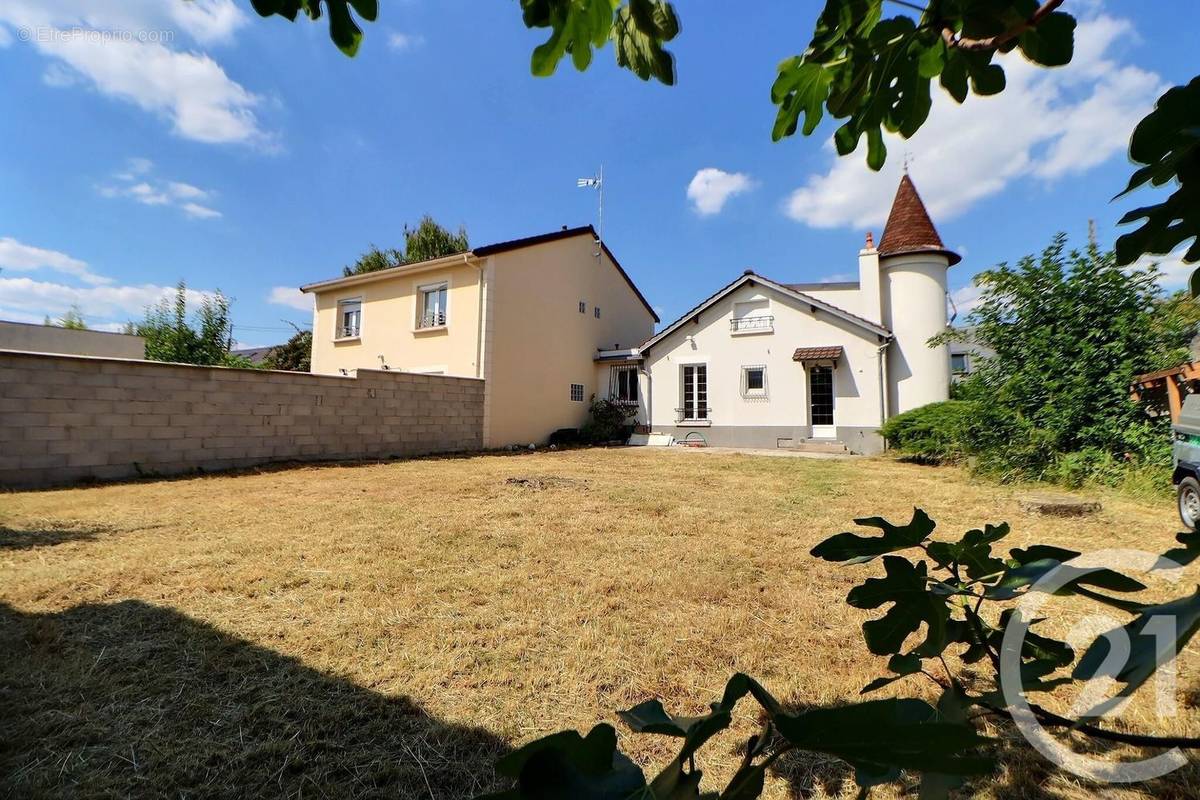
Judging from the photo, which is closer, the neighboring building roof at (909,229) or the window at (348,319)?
the neighboring building roof at (909,229)

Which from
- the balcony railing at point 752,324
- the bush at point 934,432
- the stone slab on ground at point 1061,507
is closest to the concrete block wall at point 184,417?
the balcony railing at point 752,324

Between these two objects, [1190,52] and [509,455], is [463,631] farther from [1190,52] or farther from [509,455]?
[509,455]

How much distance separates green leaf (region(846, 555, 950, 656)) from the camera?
0.86 metres

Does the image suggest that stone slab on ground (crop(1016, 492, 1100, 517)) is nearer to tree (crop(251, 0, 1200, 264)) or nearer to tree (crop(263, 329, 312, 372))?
tree (crop(251, 0, 1200, 264))

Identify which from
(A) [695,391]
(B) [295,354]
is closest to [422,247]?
(B) [295,354]

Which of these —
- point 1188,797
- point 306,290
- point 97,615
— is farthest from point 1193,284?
point 306,290

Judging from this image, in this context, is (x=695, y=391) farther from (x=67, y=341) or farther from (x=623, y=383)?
(x=67, y=341)

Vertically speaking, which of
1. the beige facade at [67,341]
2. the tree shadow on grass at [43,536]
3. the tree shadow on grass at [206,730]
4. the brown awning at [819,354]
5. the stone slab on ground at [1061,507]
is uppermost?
the beige facade at [67,341]

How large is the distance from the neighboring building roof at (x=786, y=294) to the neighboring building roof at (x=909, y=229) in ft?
7.73

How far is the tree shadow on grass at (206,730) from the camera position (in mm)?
1635

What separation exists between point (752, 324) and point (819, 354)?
7.79 ft

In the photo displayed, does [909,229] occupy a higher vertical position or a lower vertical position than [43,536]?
higher

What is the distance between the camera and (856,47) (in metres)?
1.25

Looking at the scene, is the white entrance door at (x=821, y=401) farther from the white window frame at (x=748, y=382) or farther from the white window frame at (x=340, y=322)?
the white window frame at (x=340, y=322)
